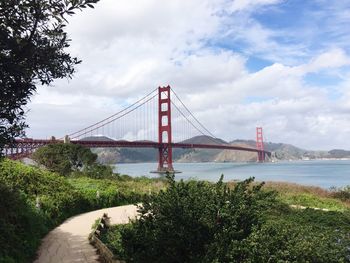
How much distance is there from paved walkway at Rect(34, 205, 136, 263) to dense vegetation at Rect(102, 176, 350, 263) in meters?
3.18

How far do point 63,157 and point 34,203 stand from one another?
73.7ft

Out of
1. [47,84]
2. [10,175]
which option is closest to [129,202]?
[10,175]

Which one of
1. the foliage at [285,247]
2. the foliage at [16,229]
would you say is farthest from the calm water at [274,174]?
the foliage at [285,247]

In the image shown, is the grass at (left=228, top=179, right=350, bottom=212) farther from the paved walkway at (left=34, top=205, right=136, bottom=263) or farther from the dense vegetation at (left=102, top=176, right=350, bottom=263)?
the dense vegetation at (left=102, top=176, right=350, bottom=263)

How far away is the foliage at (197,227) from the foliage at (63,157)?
1209 inches

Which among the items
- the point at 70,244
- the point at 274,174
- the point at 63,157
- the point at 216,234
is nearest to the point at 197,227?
the point at 216,234

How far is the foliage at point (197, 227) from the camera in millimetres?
7117

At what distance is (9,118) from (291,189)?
2774cm

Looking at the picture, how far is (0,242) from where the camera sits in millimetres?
10641

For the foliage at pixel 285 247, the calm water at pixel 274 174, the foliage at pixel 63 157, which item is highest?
the foliage at pixel 63 157

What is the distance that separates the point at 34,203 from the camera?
54.3 feet

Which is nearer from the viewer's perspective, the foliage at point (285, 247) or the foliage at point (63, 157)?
the foliage at point (285, 247)

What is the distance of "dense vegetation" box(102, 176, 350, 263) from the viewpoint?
6711 mm

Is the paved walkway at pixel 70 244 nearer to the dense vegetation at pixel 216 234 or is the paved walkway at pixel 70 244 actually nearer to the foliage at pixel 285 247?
the dense vegetation at pixel 216 234
